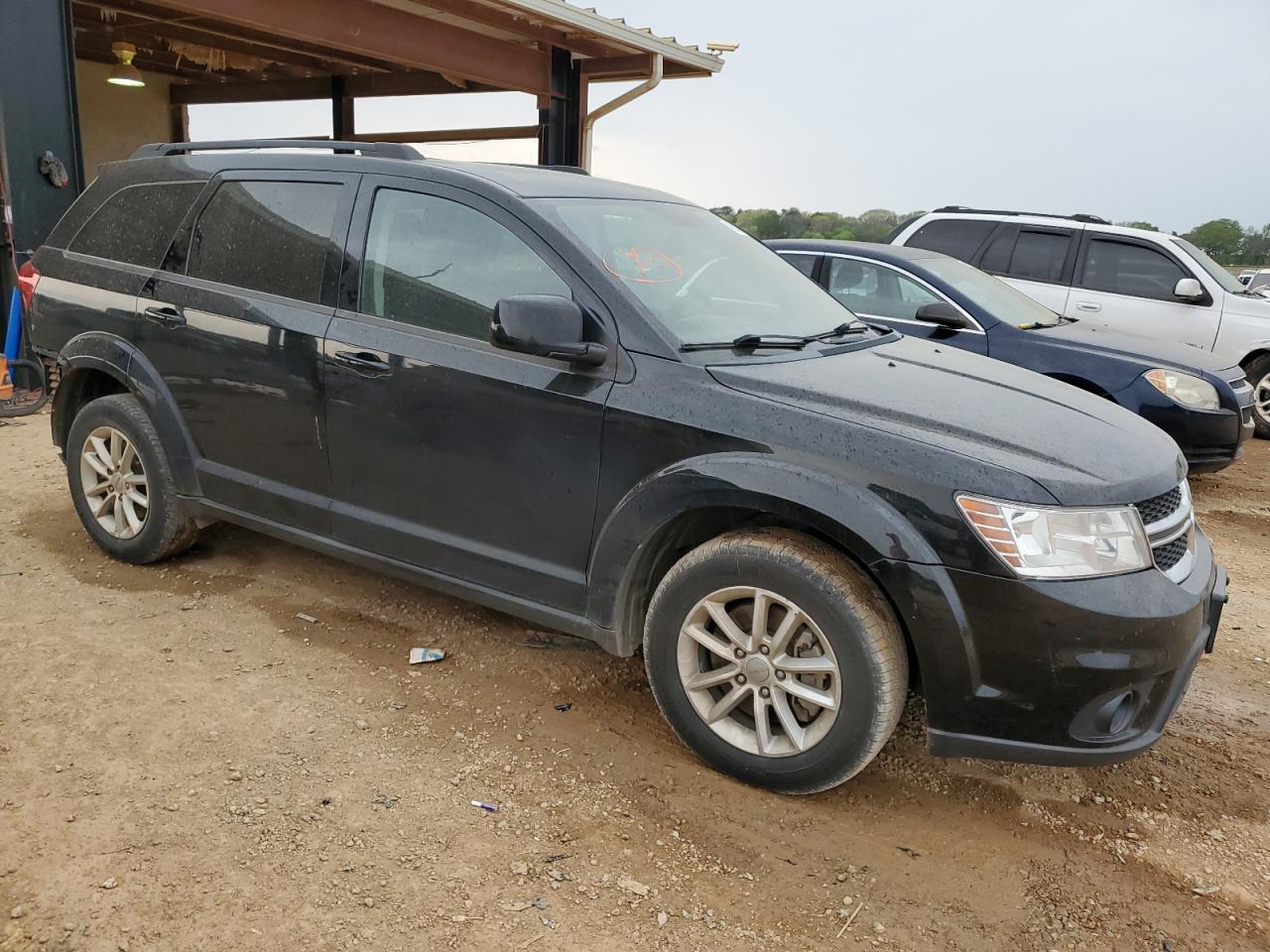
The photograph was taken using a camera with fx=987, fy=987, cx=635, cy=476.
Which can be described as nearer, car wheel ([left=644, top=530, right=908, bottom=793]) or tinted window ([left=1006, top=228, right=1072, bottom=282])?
car wheel ([left=644, top=530, right=908, bottom=793])

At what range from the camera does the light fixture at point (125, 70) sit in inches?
462

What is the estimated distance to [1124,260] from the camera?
9.11 meters

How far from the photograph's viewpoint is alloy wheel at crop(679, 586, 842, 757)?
2.80 meters

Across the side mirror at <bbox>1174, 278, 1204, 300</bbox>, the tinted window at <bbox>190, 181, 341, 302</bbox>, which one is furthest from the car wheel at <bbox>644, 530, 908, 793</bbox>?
the side mirror at <bbox>1174, 278, 1204, 300</bbox>

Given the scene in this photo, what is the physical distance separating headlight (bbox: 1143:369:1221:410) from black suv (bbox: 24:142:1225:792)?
340cm

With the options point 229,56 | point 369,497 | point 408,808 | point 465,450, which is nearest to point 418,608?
point 369,497

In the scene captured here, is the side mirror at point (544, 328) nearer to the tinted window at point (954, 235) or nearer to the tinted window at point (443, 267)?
the tinted window at point (443, 267)

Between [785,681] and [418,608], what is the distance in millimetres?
1940

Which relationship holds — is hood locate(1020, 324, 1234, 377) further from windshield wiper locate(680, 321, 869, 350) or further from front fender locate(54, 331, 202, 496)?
front fender locate(54, 331, 202, 496)

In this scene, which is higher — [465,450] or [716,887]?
[465,450]

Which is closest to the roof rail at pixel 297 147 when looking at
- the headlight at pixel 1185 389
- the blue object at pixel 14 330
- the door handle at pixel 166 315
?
the door handle at pixel 166 315

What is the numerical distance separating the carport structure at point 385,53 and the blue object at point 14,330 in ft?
8.49

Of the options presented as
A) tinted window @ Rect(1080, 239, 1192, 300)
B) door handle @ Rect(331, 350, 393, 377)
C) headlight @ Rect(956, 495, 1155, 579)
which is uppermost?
tinted window @ Rect(1080, 239, 1192, 300)

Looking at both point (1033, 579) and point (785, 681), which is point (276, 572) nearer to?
point (785, 681)
